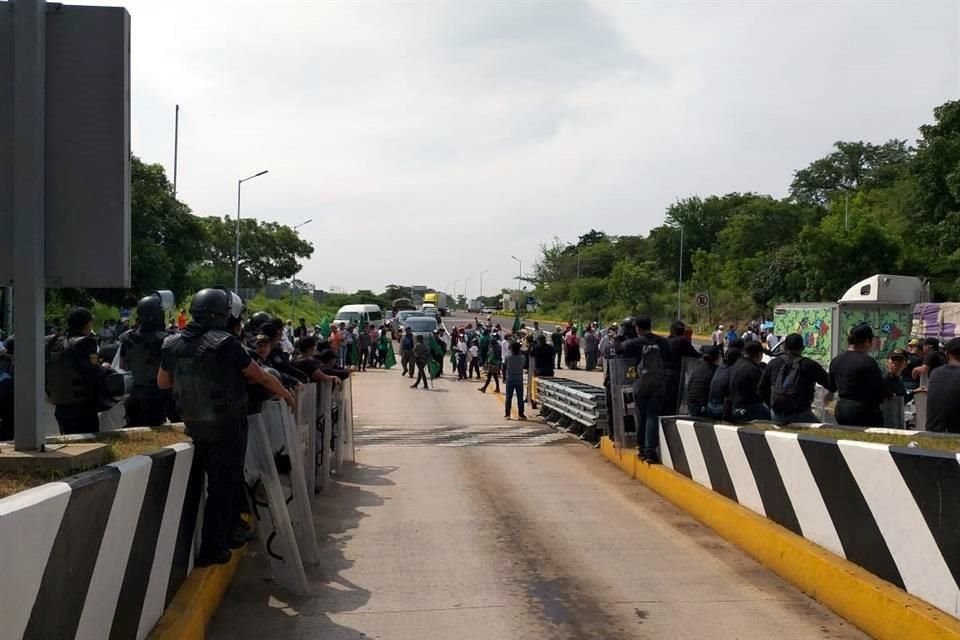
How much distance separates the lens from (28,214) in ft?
15.3

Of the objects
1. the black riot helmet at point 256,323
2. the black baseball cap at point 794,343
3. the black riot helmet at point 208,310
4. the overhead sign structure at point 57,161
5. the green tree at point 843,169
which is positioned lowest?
the black baseball cap at point 794,343

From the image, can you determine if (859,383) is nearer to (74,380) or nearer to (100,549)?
(100,549)

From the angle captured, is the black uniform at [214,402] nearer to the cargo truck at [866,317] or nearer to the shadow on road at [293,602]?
the shadow on road at [293,602]

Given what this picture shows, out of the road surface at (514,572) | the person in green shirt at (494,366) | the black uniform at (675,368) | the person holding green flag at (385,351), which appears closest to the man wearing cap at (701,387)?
the black uniform at (675,368)

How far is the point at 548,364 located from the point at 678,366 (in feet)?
30.2

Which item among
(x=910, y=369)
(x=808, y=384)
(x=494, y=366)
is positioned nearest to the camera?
(x=808, y=384)

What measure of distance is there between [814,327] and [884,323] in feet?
5.25

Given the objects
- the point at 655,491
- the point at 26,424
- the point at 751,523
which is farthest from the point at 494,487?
the point at 26,424

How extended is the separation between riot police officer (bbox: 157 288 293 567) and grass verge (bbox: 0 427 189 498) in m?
0.35

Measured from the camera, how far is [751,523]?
23.3 ft

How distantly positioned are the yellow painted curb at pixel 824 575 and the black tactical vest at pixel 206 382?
12.3 feet

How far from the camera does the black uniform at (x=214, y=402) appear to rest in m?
5.24

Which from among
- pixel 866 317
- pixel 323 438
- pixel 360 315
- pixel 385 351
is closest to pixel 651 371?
pixel 323 438

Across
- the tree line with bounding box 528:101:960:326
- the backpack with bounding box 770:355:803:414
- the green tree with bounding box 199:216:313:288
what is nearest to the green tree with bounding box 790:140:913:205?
the tree line with bounding box 528:101:960:326
